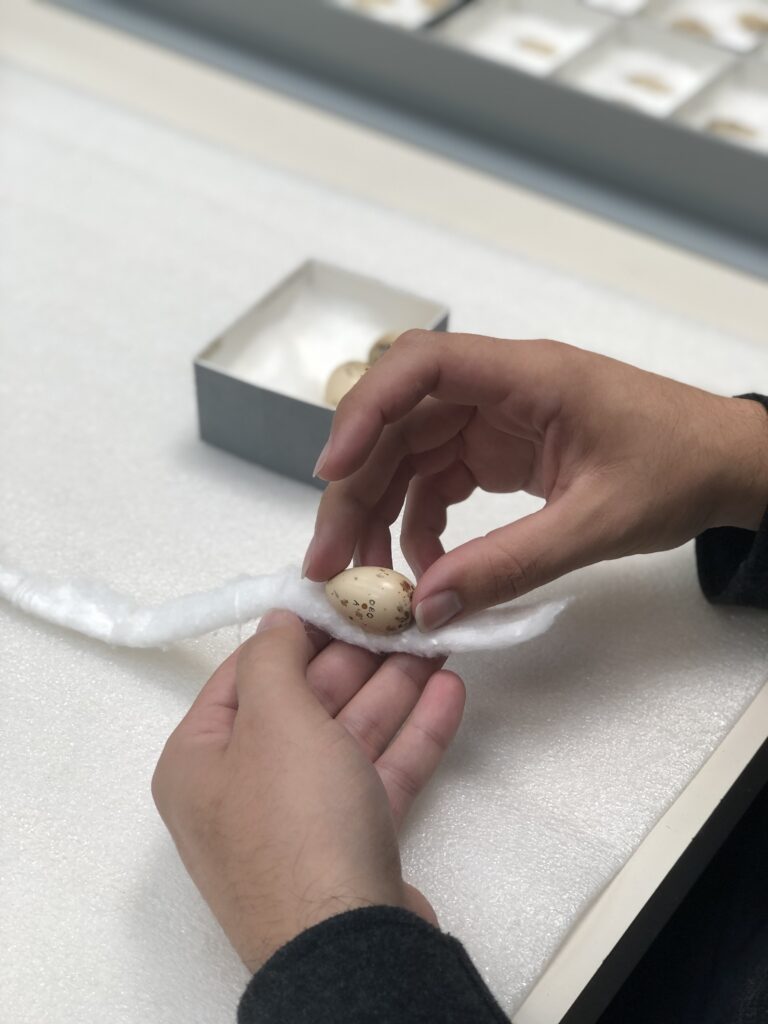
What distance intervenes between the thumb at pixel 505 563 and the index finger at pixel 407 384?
9 cm

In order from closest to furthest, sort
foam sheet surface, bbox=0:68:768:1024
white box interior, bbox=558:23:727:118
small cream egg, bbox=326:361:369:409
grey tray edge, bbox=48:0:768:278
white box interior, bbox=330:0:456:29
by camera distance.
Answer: foam sheet surface, bbox=0:68:768:1024
small cream egg, bbox=326:361:369:409
grey tray edge, bbox=48:0:768:278
white box interior, bbox=558:23:727:118
white box interior, bbox=330:0:456:29

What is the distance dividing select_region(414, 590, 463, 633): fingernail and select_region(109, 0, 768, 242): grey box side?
2.46 feet

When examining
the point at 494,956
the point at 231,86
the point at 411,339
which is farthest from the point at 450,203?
the point at 494,956

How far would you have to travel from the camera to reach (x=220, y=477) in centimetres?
97

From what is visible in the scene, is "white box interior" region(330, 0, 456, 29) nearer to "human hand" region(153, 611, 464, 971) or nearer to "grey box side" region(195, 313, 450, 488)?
"grey box side" region(195, 313, 450, 488)

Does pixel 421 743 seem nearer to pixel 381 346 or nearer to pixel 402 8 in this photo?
pixel 381 346

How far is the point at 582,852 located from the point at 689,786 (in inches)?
3.6

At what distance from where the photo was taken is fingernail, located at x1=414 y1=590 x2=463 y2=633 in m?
0.70

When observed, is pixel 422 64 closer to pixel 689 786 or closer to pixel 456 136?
pixel 456 136

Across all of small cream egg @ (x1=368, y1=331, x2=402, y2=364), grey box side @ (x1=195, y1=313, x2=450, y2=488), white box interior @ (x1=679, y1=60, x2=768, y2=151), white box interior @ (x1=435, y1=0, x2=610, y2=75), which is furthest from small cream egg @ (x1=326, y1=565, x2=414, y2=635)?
white box interior @ (x1=435, y1=0, x2=610, y2=75)

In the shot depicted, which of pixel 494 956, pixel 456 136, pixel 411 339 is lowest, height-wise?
pixel 494 956

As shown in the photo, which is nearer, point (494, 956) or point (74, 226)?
point (494, 956)

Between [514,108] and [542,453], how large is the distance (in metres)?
0.70

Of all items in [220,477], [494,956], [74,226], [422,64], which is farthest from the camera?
[422,64]
